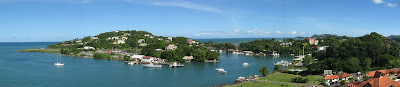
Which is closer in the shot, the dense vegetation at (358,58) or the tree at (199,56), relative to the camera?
the dense vegetation at (358,58)

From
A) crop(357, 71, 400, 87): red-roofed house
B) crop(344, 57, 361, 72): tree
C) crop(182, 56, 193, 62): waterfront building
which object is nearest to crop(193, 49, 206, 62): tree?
crop(182, 56, 193, 62): waterfront building

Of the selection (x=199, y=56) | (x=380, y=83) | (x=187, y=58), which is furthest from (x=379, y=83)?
(x=187, y=58)

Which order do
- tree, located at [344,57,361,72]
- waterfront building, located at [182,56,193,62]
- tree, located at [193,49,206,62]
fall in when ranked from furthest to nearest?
waterfront building, located at [182,56,193,62] < tree, located at [193,49,206,62] < tree, located at [344,57,361,72]

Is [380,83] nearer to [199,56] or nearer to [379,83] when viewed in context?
[379,83]

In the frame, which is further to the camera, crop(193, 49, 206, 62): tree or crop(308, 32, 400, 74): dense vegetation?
crop(193, 49, 206, 62): tree

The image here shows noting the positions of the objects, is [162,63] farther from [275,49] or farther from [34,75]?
[275,49]

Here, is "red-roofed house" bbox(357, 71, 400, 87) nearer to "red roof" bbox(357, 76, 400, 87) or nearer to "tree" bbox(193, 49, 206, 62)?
"red roof" bbox(357, 76, 400, 87)

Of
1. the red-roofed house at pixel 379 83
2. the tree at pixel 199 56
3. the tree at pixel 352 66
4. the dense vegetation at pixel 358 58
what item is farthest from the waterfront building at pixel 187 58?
the red-roofed house at pixel 379 83

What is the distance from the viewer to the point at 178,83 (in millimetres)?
19766

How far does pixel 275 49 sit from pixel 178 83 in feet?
102

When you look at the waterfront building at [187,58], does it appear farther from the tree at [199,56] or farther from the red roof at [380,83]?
the red roof at [380,83]

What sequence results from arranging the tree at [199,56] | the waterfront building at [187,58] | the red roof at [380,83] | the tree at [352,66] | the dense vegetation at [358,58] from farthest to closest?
the waterfront building at [187,58]
the tree at [199,56]
the dense vegetation at [358,58]
the tree at [352,66]
the red roof at [380,83]

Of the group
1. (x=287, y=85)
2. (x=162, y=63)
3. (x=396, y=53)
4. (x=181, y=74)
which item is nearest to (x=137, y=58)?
(x=162, y=63)

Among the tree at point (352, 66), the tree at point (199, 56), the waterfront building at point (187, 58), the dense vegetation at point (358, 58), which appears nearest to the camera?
the tree at point (352, 66)
